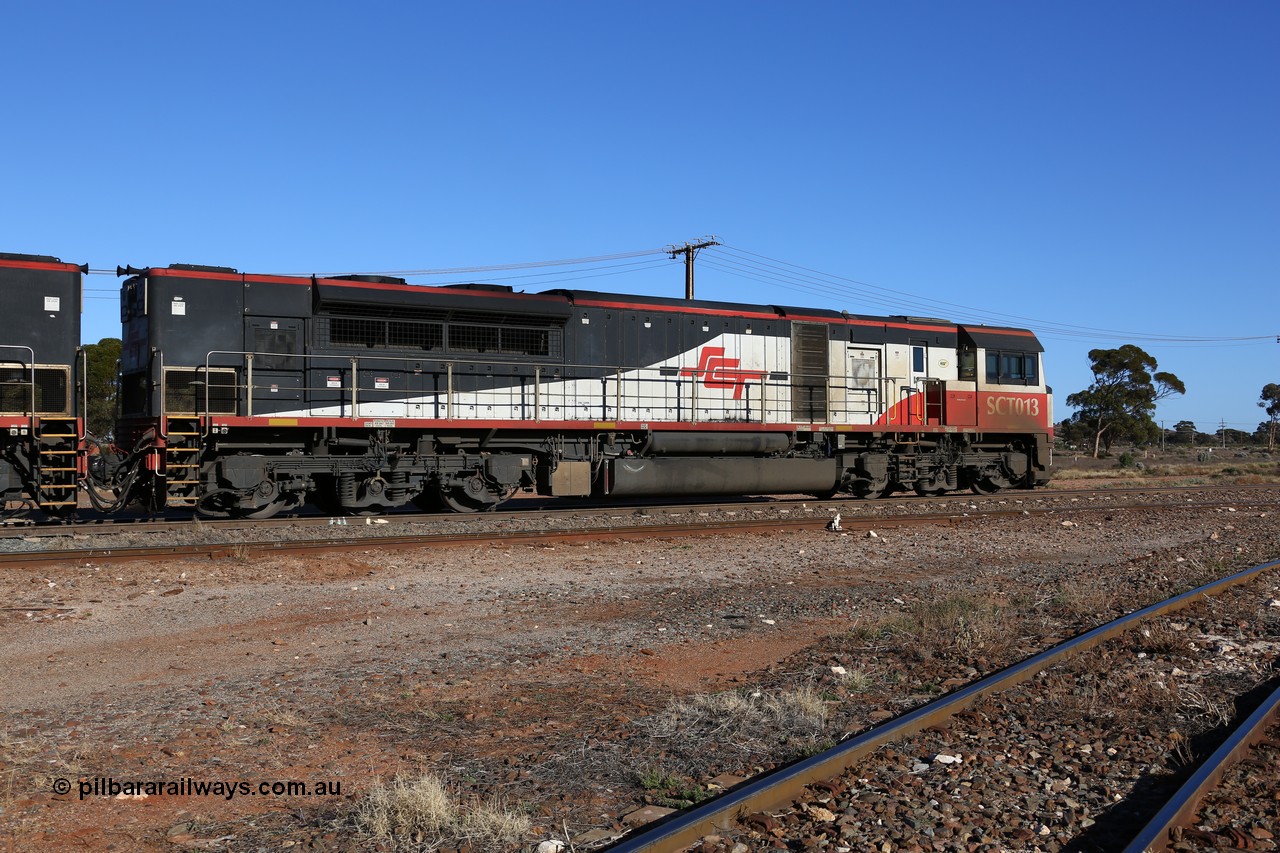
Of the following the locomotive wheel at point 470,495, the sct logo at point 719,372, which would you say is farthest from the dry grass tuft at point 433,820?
the sct logo at point 719,372

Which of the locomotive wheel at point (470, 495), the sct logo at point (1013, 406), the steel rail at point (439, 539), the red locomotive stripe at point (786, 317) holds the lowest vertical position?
the steel rail at point (439, 539)

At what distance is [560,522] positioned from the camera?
52.5ft

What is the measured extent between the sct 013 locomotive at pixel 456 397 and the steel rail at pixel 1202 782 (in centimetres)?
1260

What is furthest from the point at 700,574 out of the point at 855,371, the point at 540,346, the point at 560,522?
the point at 855,371

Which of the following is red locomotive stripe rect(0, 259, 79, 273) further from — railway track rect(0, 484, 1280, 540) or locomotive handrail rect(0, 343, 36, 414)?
railway track rect(0, 484, 1280, 540)

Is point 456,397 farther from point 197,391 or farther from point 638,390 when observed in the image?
point 197,391

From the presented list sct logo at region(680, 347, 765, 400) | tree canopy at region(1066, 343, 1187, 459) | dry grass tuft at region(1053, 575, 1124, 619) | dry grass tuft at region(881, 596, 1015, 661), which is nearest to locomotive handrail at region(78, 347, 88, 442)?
Result: sct logo at region(680, 347, 765, 400)

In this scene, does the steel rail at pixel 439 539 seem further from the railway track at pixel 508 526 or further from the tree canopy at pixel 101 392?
the tree canopy at pixel 101 392

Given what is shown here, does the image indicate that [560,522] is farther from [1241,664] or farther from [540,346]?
[1241,664]

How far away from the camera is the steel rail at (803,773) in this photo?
3.69m

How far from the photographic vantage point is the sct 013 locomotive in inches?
567

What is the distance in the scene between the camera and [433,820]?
395cm

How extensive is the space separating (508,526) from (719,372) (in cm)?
610

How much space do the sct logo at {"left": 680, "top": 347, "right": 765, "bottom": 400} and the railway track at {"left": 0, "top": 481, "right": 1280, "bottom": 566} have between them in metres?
2.43
